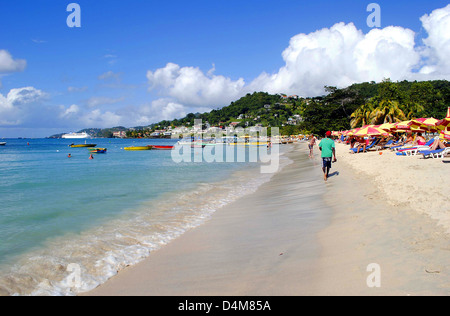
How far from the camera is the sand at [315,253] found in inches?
139

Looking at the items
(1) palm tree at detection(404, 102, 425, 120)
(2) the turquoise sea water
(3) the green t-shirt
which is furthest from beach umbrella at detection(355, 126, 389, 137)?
(1) palm tree at detection(404, 102, 425, 120)

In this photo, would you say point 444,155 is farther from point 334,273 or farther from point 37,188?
point 37,188

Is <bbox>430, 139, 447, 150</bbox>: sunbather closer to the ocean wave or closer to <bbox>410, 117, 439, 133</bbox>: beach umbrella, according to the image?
<bbox>410, 117, 439, 133</bbox>: beach umbrella

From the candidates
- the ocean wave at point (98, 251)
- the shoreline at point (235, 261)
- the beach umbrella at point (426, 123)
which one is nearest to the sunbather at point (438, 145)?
the beach umbrella at point (426, 123)

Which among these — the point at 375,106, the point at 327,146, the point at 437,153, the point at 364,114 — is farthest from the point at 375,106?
the point at 327,146

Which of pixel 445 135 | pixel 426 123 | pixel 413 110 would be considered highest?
pixel 413 110

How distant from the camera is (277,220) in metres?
7.01

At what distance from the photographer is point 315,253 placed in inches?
179

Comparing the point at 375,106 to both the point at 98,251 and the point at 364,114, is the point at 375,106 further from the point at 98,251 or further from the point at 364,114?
the point at 98,251

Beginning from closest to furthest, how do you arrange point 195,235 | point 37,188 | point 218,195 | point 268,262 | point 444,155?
point 268,262 → point 195,235 → point 218,195 → point 444,155 → point 37,188

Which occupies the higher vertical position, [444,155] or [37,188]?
[444,155]
